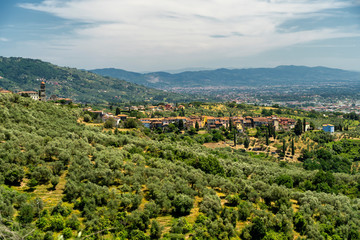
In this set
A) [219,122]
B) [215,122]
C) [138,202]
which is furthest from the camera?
[215,122]

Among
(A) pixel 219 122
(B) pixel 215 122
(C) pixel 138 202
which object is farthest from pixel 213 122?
(C) pixel 138 202

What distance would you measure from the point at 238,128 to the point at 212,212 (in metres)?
64.1

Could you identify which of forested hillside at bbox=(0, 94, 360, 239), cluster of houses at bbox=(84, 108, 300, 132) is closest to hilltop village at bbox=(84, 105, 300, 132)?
cluster of houses at bbox=(84, 108, 300, 132)

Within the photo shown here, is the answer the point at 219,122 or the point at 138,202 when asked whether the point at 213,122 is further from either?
the point at 138,202

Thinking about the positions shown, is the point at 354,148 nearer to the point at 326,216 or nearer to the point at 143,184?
the point at 326,216

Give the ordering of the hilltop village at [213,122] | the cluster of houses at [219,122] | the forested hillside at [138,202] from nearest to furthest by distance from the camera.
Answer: the forested hillside at [138,202], the hilltop village at [213,122], the cluster of houses at [219,122]

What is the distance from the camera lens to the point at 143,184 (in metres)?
22.8

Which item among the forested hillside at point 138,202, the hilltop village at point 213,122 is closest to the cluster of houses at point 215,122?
the hilltop village at point 213,122

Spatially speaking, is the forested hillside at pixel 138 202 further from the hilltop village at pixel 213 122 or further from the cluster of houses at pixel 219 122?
the cluster of houses at pixel 219 122

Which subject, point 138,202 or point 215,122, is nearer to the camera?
point 138,202

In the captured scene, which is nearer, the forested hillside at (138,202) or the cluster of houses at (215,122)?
the forested hillside at (138,202)

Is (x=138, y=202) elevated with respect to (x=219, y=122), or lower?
elevated

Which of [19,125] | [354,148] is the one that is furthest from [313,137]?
[19,125]

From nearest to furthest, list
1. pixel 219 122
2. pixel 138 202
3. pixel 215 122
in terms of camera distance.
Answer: pixel 138 202 → pixel 219 122 → pixel 215 122
